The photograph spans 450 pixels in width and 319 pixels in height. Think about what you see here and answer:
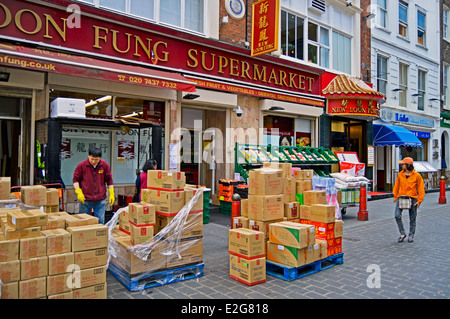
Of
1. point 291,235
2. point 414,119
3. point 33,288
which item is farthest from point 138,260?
point 414,119

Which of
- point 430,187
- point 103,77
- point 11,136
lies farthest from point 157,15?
point 430,187

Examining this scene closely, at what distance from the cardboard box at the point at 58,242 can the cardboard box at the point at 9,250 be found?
0.30m

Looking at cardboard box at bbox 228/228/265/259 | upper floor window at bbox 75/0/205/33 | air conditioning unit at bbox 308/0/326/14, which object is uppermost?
air conditioning unit at bbox 308/0/326/14

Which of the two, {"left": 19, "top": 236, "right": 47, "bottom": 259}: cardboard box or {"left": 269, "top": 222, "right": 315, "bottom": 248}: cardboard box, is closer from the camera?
{"left": 19, "top": 236, "right": 47, "bottom": 259}: cardboard box

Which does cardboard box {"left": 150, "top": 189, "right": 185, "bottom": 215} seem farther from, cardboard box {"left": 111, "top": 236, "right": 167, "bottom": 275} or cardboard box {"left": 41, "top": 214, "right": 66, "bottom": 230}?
cardboard box {"left": 41, "top": 214, "right": 66, "bottom": 230}

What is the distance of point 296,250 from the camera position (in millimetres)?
5113

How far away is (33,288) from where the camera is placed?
12.1ft

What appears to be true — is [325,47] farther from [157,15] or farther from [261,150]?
[157,15]

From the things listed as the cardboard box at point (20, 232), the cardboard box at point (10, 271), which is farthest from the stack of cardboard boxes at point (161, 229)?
the cardboard box at point (10, 271)

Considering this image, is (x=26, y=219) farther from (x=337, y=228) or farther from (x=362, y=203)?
(x=362, y=203)

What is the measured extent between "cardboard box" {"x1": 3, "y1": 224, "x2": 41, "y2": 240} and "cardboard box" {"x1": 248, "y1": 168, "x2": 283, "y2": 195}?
3.25 metres

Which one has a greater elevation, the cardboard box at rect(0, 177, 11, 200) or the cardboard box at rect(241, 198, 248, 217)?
the cardboard box at rect(0, 177, 11, 200)

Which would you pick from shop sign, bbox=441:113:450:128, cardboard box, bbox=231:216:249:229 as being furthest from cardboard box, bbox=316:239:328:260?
shop sign, bbox=441:113:450:128

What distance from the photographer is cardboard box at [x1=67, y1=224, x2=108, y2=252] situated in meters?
4.02
